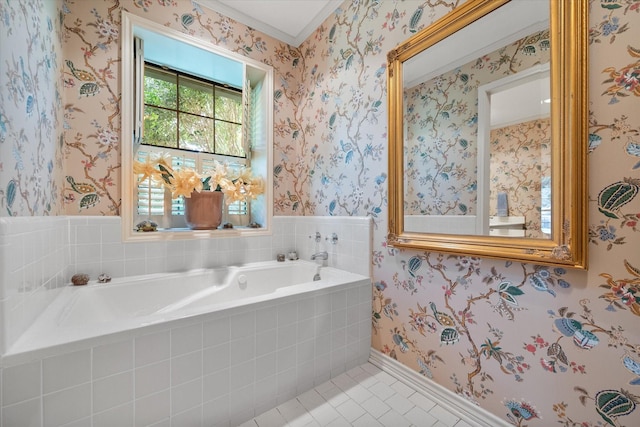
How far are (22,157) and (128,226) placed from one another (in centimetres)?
74

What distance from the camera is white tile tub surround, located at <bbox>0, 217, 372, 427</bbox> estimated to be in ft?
2.60

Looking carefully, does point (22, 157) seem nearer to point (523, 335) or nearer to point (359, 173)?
point (359, 173)

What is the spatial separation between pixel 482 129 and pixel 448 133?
0.16 meters

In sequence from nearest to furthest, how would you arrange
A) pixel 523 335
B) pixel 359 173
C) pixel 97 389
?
pixel 97 389 → pixel 523 335 → pixel 359 173

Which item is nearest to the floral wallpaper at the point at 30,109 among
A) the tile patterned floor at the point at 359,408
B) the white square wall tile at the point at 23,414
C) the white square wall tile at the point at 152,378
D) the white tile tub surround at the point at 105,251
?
the white tile tub surround at the point at 105,251

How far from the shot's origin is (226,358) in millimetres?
1096

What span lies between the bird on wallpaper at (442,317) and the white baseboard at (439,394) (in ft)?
1.07

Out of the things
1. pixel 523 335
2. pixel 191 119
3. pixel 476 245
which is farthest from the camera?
pixel 191 119

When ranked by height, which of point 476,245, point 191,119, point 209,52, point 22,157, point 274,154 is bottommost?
point 476,245

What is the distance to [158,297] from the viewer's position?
160 cm

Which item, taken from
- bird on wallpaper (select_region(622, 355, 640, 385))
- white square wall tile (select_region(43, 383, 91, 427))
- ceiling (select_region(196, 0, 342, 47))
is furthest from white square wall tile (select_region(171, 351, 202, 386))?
ceiling (select_region(196, 0, 342, 47))

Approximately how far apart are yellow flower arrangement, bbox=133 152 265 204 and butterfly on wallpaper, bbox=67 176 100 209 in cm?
24

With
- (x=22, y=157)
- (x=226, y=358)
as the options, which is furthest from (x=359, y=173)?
(x=22, y=157)

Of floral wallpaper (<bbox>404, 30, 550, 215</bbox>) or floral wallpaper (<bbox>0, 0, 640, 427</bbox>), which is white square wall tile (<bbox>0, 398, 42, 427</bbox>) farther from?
floral wallpaper (<bbox>404, 30, 550, 215</bbox>)
